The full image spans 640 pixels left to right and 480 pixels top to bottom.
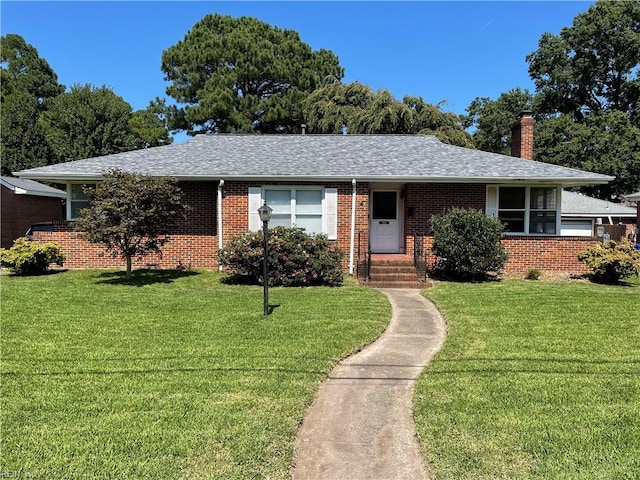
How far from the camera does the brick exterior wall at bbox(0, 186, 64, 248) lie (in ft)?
60.0

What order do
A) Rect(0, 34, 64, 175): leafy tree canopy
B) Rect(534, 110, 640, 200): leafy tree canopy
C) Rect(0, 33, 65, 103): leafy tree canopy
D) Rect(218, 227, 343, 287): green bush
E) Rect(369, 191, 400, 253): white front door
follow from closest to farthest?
1. Rect(218, 227, 343, 287): green bush
2. Rect(369, 191, 400, 253): white front door
3. Rect(0, 34, 64, 175): leafy tree canopy
4. Rect(534, 110, 640, 200): leafy tree canopy
5. Rect(0, 33, 65, 103): leafy tree canopy

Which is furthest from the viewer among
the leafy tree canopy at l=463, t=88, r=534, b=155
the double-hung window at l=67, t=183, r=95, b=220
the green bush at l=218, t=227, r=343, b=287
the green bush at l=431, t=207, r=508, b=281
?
the leafy tree canopy at l=463, t=88, r=534, b=155

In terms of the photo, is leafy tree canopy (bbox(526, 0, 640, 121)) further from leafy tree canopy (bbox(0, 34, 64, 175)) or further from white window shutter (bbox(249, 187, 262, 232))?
leafy tree canopy (bbox(0, 34, 64, 175))

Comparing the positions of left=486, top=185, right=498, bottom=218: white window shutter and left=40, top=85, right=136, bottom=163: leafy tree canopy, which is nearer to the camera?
left=486, top=185, right=498, bottom=218: white window shutter

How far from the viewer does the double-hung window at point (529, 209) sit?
13.3m

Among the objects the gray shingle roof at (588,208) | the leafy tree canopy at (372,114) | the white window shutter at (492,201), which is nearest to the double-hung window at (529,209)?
the white window shutter at (492,201)

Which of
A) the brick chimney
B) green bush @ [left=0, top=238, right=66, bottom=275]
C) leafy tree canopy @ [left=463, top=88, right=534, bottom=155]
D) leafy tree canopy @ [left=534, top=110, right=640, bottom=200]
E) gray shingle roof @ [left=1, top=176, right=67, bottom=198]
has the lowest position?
green bush @ [left=0, top=238, right=66, bottom=275]

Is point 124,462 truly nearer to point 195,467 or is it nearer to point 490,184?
point 195,467

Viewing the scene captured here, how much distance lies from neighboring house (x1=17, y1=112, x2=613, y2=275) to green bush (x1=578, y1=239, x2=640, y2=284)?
84 cm

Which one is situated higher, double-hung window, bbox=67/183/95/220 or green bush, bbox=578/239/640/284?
double-hung window, bbox=67/183/95/220

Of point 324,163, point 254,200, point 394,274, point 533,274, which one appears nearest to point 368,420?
point 394,274

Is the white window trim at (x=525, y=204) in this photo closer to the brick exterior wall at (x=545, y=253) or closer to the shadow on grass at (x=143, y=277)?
the brick exterior wall at (x=545, y=253)

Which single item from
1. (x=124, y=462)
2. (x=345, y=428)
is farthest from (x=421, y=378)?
(x=124, y=462)

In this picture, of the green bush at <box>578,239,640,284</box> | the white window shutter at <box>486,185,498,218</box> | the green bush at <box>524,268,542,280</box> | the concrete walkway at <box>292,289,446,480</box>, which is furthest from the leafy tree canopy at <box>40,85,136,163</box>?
the concrete walkway at <box>292,289,446,480</box>
